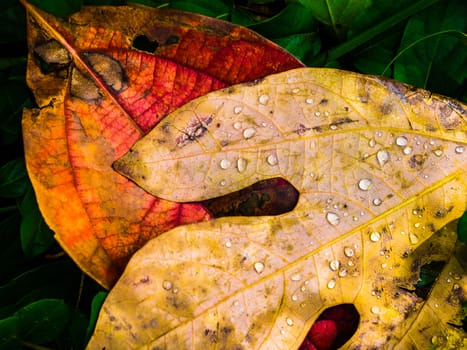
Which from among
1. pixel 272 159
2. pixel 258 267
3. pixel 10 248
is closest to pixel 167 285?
pixel 258 267

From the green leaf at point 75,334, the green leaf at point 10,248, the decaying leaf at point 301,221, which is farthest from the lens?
the green leaf at point 10,248

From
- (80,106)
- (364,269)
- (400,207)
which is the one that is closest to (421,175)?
(400,207)

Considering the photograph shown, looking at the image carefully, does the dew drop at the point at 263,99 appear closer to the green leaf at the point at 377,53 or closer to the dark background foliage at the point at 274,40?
the dark background foliage at the point at 274,40

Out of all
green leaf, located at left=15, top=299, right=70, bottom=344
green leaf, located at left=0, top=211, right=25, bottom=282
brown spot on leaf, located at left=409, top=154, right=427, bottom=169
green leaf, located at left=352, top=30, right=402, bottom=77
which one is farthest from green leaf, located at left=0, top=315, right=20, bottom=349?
green leaf, located at left=352, top=30, right=402, bottom=77

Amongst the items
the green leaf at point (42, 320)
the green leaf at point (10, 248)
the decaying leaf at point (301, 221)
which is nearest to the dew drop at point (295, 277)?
the decaying leaf at point (301, 221)

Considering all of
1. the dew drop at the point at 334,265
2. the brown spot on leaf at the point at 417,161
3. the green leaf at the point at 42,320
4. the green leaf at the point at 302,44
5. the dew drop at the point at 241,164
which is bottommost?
the green leaf at the point at 42,320

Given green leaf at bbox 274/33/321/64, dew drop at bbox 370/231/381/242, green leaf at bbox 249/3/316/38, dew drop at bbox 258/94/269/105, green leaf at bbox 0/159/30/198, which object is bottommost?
green leaf at bbox 0/159/30/198

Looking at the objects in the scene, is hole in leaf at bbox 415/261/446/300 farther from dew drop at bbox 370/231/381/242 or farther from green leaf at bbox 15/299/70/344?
green leaf at bbox 15/299/70/344
